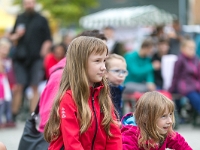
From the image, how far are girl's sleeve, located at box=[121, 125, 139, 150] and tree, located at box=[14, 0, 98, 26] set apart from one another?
23.7 m

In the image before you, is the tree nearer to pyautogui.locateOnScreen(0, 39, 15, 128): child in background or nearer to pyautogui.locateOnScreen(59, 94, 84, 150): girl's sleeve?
pyautogui.locateOnScreen(0, 39, 15, 128): child in background

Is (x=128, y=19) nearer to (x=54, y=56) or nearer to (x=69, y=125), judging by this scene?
(x=54, y=56)

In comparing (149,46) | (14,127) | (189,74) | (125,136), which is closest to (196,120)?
(189,74)

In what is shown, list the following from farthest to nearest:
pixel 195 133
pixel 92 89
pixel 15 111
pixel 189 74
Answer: pixel 15 111
pixel 189 74
pixel 195 133
pixel 92 89

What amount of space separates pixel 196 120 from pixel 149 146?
7087 mm

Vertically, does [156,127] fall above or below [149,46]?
above

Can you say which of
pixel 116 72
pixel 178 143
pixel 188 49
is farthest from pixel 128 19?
pixel 178 143

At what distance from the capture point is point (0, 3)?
121 feet

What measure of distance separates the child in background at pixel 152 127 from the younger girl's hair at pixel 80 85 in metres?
0.41

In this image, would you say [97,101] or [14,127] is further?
[14,127]

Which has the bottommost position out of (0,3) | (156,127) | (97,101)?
(0,3)

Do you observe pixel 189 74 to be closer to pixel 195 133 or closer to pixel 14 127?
pixel 195 133

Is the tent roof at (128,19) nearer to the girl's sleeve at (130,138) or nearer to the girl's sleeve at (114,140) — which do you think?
the girl's sleeve at (130,138)

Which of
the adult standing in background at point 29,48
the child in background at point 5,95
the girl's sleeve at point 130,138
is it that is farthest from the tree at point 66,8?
the girl's sleeve at point 130,138
